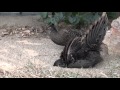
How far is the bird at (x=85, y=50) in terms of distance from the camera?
13.0ft

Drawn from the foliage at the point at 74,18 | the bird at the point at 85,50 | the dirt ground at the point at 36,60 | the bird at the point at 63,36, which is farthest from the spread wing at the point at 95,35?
the foliage at the point at 74,18

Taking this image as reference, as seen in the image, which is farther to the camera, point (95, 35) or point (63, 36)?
point (63, 36)

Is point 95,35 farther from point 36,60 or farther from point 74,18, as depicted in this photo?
point 74,18

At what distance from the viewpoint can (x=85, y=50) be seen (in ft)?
13.3

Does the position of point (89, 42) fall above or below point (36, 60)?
above

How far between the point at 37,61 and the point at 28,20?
1751 millimetres

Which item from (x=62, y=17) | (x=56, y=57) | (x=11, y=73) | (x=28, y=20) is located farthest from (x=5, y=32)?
(x=11, y=73)

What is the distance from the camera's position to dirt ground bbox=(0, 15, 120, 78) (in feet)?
12.1

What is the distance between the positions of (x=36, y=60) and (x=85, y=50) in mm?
643

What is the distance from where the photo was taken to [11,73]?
3740 millimetres

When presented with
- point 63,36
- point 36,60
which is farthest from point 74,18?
point 36,60

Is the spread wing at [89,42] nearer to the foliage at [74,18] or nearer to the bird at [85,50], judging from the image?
the bird at [85,50]

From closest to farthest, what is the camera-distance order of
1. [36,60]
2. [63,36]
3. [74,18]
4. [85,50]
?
[85,50] < [36,60] < [63,36] < [74,18]

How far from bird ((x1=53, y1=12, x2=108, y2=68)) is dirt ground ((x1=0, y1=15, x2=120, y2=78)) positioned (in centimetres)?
10
